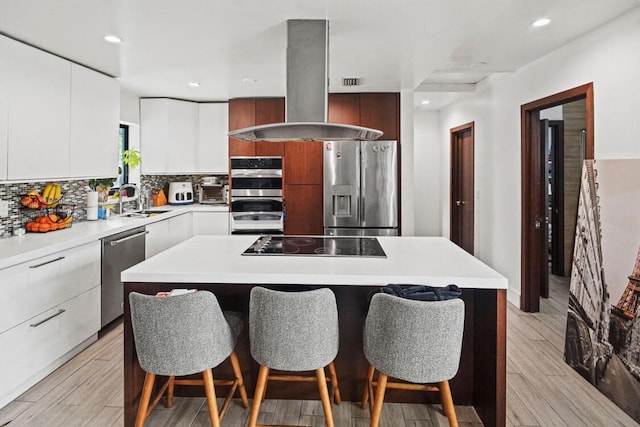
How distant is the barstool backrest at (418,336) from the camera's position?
184 cm

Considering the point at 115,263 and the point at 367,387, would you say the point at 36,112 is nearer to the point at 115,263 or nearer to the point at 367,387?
the point at 115,263

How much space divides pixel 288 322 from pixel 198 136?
4.32 meters

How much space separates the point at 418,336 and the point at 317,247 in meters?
1.13

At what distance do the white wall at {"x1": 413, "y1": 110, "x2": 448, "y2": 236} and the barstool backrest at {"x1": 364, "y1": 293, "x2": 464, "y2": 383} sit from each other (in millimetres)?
5698

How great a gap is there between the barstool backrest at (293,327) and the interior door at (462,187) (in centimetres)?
442

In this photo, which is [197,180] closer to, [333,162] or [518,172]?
[333,162]

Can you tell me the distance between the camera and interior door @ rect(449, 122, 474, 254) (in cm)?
598

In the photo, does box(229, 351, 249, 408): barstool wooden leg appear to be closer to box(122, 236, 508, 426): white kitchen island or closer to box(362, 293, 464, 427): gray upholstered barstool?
box(122, 236, 508, 426): white kitchen island

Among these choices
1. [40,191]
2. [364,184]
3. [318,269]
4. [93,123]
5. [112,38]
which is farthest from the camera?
[364,184]

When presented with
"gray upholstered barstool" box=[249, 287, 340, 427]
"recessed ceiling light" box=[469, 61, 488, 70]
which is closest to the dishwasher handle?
"gray upholstered barstool" box=[249, 287, 340, 427]

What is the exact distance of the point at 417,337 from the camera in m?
1.86

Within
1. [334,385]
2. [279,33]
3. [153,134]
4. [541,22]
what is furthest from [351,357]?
[153,134]

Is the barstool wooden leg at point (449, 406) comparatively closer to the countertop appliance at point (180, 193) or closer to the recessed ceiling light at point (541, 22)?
the recessed ceiling light at point (541, 22)

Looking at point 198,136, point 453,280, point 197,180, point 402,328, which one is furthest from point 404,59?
point 197,180
